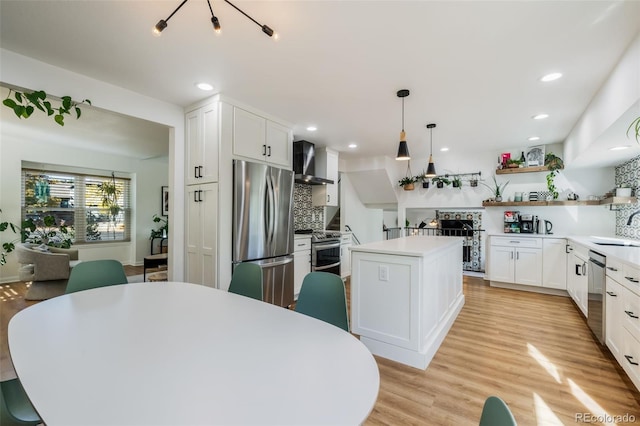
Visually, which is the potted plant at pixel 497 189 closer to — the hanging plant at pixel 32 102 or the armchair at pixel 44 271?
the hanging plant at pixel 32 102

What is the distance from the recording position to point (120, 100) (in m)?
2.72

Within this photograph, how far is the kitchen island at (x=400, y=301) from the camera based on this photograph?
230 cm

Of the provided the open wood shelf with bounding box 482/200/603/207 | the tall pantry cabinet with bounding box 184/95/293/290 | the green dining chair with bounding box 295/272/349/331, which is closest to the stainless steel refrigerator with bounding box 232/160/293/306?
the tall pantry cabinet with bounding box 184/95/293/290

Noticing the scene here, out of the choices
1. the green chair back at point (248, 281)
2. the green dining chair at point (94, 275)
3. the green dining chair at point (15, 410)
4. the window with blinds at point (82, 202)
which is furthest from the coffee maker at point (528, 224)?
the window with blinds at point (82, 202)

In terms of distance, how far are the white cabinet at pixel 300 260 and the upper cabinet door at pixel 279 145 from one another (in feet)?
3.63

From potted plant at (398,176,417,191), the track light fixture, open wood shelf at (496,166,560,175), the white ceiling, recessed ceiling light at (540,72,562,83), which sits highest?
the white ceiling

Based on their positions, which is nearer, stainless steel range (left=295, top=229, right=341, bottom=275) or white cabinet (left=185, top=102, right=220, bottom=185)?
white cabinet (left=185, top=102, right=220, bottom=185)

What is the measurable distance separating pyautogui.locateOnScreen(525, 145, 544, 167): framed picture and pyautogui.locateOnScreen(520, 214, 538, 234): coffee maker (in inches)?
35.7

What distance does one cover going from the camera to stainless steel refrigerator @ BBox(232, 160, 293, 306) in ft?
9.89

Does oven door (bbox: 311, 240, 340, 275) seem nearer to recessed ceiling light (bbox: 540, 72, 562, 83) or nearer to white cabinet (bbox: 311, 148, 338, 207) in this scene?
white cabinet (bbox: 311, 148, 338, 207)

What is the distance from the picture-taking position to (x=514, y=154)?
5.14m

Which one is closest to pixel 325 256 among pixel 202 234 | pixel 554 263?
pixel 202 234

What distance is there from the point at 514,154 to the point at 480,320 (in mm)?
3409

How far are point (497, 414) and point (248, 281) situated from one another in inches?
65.8
